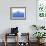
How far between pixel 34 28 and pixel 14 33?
3.32ft

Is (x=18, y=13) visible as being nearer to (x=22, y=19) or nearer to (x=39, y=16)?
(x=22, y=19)

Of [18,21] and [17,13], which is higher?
[17,13]

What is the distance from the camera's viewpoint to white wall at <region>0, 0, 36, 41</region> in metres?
7.59

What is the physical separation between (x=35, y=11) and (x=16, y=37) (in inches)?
58.1


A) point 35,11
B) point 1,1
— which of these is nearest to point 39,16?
point 35,11

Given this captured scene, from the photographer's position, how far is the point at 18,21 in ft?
25.2

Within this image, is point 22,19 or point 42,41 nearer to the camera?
point 42,41

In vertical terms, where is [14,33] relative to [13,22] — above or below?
below

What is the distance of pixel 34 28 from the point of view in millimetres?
7715

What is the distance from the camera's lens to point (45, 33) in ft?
24.6

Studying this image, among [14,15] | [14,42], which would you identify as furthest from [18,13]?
[14,42]

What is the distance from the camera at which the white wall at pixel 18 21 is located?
Result: 7.59 m

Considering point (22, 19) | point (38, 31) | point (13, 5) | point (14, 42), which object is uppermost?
point (13, 5)

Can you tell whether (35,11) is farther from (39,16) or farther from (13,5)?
(13,5)
